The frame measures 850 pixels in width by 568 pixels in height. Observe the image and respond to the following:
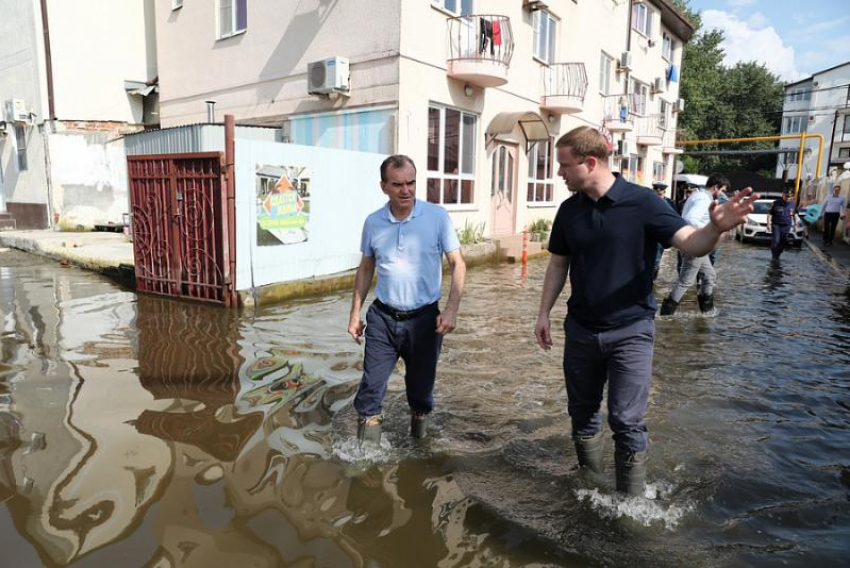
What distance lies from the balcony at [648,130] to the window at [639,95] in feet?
1.14

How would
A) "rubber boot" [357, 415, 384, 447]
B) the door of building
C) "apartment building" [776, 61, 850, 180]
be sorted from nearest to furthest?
1. "rubber boot" [357, 415, 384, 447]
2. the door of building
3. "apartment building" [776, 61, 850, 180]

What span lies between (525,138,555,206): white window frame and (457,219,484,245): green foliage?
134 inches

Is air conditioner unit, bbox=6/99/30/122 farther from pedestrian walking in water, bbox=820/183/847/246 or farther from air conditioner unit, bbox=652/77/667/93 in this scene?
air conditioner unit, bbox=652/77/667/93

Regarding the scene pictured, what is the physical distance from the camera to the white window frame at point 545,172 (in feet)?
57.5

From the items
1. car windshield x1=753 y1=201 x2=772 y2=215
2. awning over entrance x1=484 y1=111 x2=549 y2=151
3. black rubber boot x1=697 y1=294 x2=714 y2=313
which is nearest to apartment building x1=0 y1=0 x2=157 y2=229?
awning over entrance x1=484 y1=111 x2=549 y2=151

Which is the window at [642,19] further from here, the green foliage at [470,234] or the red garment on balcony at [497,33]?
the green foliage at [470,234]

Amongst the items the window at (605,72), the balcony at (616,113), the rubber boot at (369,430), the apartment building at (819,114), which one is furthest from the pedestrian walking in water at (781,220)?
the apartment building at (819,114)

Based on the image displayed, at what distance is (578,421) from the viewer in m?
3.46

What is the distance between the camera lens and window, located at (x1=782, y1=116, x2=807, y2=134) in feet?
184

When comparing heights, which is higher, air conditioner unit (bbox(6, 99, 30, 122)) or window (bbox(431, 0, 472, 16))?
window (bbox(431, 0, 472, 16))

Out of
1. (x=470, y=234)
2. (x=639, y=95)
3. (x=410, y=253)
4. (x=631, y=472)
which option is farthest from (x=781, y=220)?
(x=410, y=253)

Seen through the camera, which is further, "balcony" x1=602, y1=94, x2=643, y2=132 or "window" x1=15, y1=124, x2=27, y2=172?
"balcony" x1=602, y1=94, x2=643, y2=132

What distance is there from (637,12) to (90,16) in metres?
20.2

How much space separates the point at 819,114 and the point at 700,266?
58441 mm
